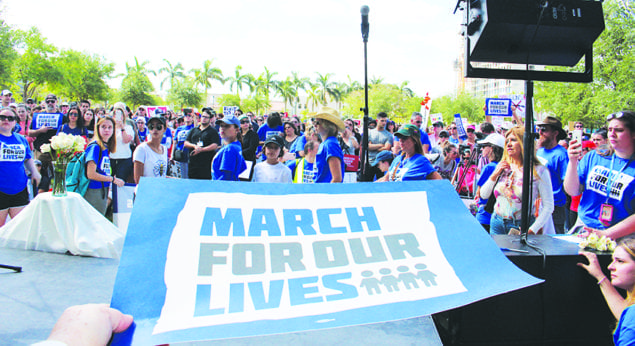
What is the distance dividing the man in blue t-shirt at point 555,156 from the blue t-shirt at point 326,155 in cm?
244

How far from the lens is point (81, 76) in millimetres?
44125

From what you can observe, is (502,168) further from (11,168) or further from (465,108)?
(465,108)

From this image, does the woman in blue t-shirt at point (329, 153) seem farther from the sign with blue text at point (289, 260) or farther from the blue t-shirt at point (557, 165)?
the blue t-shirt at point (557, 165)

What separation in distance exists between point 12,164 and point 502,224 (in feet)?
19.1

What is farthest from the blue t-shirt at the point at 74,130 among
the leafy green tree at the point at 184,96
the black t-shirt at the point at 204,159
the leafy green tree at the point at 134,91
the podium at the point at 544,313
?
the leafy green tree at the point at 184,96

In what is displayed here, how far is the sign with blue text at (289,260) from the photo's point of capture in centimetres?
156

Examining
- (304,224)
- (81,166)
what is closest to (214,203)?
(304,224)

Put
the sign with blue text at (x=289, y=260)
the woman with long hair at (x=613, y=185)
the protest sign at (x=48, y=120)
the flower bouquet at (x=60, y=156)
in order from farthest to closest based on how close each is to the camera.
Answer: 1. the protest sign at (x=48, y=120)
2. the flower bouquet at (x=60, y=156)
3. the woman with long hair at (x=613, y=185)
4. the sign with blue text at (x=289, y=260)

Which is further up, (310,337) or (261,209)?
(261,209)

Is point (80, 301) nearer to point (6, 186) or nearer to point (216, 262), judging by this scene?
point (6, 186)

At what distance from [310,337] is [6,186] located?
4.72 meters

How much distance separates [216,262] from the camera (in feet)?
5.64

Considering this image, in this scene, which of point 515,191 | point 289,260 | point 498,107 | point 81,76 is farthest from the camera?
point 81,76

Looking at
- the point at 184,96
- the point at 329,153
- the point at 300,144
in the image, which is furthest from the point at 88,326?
the point at 184,96
